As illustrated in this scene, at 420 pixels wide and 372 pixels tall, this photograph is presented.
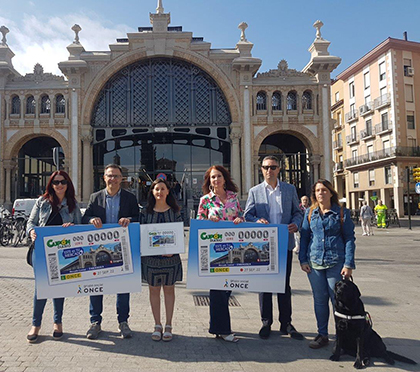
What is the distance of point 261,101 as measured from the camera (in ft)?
89.8

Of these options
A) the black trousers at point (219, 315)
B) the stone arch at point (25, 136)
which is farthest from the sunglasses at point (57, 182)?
the stone arch at point (25, 136)

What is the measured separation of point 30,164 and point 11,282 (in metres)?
23.4

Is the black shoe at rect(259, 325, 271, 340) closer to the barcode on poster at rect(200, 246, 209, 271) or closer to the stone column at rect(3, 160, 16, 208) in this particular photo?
the barcode on poster at rect(200, 246, 209, 271)

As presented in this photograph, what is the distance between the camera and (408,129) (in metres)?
39.1

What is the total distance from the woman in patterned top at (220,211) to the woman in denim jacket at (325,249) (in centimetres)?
93

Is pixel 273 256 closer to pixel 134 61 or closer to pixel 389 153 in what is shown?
pixel 134 61

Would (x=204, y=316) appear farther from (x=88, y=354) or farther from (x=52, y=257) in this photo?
(x=52, y=257)

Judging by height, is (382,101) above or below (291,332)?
above

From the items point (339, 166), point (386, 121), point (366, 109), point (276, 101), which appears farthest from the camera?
point (339, 166)

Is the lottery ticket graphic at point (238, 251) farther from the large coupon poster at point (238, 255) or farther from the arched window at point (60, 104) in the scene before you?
the arched window at point (60, 104)

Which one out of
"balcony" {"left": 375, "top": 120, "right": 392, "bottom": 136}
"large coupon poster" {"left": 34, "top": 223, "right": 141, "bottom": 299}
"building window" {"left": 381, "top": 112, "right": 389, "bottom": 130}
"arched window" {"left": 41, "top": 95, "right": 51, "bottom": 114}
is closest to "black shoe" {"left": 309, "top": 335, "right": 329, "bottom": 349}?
"large coupon poster" {"left": 34, "top": 223, "right": 141, "bottom": 299}

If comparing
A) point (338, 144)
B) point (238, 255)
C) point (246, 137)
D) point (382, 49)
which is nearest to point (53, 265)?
point (238, 255)

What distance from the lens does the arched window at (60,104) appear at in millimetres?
26875

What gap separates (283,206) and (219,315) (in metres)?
1.64
